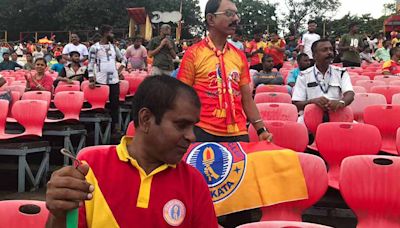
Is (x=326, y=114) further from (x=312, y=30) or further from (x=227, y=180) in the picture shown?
(x=312, y=30)

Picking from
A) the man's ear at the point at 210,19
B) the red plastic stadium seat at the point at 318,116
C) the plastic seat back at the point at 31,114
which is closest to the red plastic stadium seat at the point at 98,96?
the plastic seat back at the point at 31,114

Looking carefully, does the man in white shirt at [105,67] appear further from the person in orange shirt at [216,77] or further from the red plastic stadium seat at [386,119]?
the person in orange shirt at [216,77]

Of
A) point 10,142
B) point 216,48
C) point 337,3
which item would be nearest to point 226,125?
point 216,48

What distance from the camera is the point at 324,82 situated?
5148 mm

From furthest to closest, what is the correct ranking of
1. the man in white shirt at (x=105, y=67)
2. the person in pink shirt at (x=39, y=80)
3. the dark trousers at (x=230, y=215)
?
the person in pink shirt at (x=39, y=80), the man in white shirt at (x=105, y=67), the dark trousers at (x=230, y=215)

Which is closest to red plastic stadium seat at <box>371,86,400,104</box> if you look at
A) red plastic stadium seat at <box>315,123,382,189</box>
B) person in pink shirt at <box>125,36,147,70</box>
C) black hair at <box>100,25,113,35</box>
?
red plastic stadium seat at <box>315,123,382,189</box>

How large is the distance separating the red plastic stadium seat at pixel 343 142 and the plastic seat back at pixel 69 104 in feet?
11.7

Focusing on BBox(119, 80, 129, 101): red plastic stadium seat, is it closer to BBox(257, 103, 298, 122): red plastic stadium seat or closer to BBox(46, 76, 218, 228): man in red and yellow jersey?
BBox(257, 103, 298, 122): red plastic stadium seat

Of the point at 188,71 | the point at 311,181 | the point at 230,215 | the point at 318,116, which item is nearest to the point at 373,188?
the point at 311,181

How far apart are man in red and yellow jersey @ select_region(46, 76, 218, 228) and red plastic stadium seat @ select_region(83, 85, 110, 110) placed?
18.5 ft

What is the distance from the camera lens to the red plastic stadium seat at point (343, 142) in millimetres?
4152

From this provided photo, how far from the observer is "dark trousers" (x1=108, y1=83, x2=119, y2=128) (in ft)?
25.0

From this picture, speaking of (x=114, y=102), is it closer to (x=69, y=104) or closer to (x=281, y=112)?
(x=69, y=104)

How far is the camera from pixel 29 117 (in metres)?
5.90
